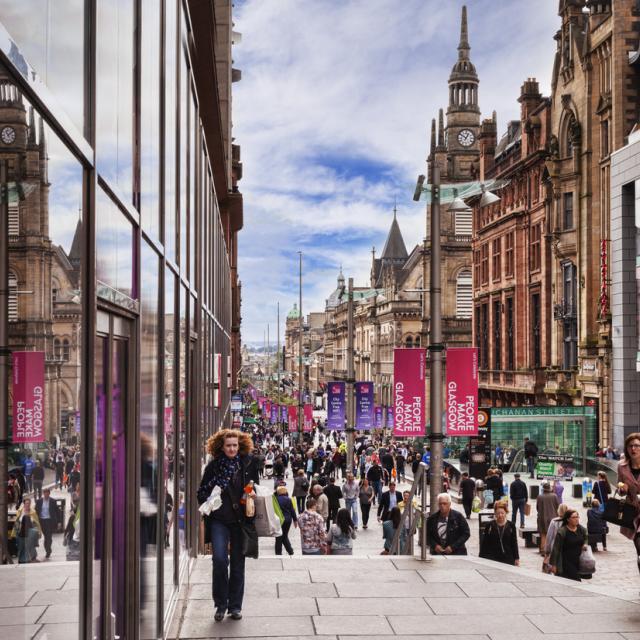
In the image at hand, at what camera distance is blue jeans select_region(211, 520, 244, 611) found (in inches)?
278

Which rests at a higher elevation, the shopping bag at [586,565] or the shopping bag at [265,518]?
the shopping bag at [265,518]

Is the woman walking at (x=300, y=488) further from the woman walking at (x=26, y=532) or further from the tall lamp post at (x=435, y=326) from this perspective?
the woman walking at (x=26, y=532)

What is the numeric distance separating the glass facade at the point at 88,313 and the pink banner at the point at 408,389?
28.0 ft

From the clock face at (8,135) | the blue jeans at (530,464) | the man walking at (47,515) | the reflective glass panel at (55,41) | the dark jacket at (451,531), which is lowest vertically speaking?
the blue jeans at (530,464)

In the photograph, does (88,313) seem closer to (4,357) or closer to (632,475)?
(4,357)

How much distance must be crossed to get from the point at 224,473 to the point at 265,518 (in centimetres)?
55

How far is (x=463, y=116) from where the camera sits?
9356 cm

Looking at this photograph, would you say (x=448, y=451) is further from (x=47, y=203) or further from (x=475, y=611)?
(x=47, y=203)

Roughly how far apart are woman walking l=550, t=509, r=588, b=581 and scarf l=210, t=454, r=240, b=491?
14.7ft

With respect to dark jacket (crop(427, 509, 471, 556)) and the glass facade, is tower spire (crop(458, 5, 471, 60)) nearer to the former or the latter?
dark jacket (crop(427, 509, 471, 556))

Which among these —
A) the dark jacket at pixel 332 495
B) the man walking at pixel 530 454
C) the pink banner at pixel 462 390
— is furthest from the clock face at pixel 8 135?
the man walking at pixel 530 454

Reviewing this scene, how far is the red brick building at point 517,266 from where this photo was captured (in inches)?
2223

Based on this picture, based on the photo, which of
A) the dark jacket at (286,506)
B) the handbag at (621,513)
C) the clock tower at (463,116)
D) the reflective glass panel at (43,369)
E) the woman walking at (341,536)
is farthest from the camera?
the clock tower at (463,116)

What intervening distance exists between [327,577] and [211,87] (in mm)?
11096
